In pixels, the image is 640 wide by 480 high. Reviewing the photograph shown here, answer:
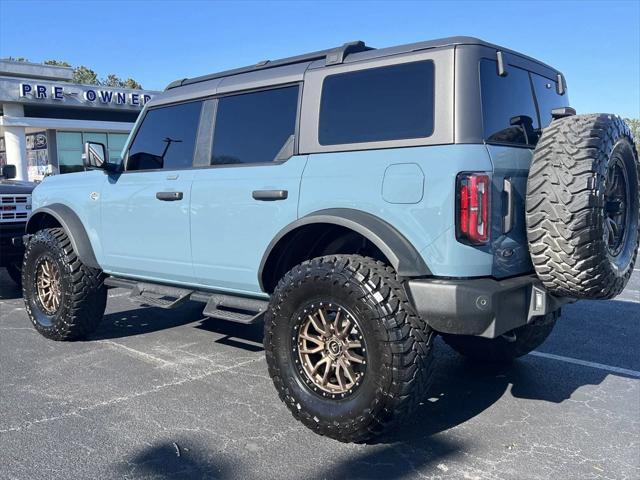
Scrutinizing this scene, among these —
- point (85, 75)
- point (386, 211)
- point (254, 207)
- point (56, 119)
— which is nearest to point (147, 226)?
point (254, 207)

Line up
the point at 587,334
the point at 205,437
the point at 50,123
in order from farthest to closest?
1. the point at 50,123
2. the point at 587,334
3. the point at 205,437

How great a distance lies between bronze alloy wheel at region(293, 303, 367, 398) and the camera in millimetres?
3400

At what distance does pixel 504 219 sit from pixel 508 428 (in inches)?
53.1

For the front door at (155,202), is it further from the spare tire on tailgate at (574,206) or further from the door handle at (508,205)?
the spare tire on tailgate at (574,206)

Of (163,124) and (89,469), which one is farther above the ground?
(163,124)

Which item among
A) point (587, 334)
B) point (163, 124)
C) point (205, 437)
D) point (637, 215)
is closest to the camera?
point (205, 437)

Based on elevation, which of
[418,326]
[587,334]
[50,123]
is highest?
[50,123]

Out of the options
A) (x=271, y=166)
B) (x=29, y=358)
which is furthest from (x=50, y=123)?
(x=271, y=166)

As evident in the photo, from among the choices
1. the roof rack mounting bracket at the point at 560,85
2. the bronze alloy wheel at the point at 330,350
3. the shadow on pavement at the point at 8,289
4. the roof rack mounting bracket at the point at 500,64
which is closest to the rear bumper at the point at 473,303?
the bronze alloy wheel at the point at 330,350

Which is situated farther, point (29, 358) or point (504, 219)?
point (29, 358)

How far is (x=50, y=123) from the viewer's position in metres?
25.0

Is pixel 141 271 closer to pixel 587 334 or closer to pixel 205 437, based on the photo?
pixel 205 437

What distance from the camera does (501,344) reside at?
4613mm

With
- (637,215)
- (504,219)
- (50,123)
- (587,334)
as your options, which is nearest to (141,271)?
(504,219)
